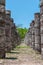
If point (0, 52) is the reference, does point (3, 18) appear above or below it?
above

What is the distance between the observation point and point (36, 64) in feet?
29.7

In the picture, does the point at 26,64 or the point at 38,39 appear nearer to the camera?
the point at 26,64

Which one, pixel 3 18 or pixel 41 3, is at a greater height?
pixel 41 3

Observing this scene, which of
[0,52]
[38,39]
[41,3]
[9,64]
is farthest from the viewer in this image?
[38,39]

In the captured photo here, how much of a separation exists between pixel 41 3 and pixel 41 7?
0.76 feet

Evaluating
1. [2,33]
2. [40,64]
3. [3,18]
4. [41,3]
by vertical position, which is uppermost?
[41,3]

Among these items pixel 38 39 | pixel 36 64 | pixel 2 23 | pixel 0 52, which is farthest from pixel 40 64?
pixel 38 39

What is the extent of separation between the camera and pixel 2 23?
11742 millimetres

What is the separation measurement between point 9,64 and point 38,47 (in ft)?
31.3

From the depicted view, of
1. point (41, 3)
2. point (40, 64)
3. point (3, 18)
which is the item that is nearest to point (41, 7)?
point (41, 3)

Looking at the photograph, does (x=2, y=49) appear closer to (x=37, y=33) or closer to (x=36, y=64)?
(x=36, y=64)

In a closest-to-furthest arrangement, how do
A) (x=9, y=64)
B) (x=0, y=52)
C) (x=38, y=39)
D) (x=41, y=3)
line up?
1. (x=9, y=64)
2. (x=0, y=52)
3. (x=41, y=3)
4. (x=38, y=39)

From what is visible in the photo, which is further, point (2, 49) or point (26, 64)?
point (2, 49)

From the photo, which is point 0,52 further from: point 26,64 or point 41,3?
point 41,3
